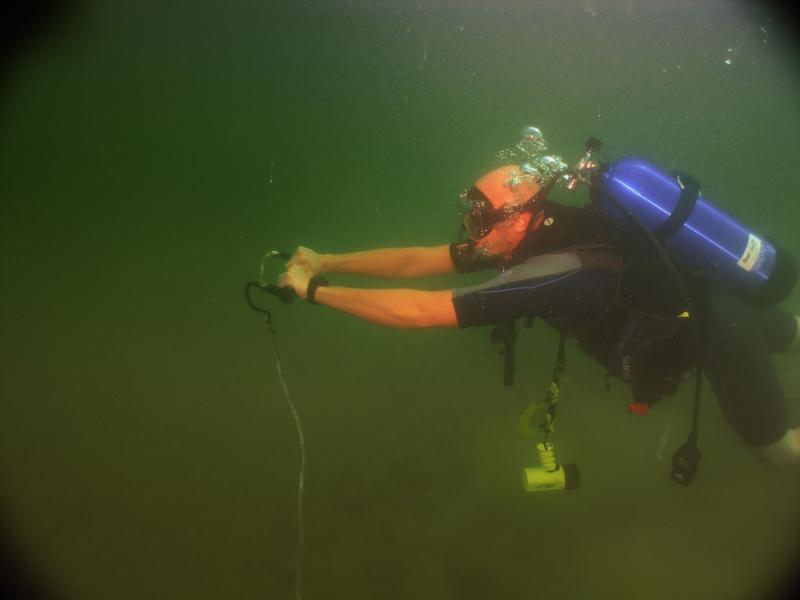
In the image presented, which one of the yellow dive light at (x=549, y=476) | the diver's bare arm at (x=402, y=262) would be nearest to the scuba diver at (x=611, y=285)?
the yellow dive light at (x=549, y=476)

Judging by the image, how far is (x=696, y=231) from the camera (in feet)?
7.54

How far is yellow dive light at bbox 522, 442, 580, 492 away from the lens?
96.3 inches

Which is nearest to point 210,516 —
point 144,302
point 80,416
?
point 80,416

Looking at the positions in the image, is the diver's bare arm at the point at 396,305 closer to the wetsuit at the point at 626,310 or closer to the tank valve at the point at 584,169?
the wetsuit at the point at 626,310

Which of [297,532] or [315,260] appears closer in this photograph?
[315,260]

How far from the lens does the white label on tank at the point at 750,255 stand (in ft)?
7.55

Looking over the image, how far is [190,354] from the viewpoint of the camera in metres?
7.05

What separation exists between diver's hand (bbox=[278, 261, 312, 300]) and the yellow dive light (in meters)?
1.63

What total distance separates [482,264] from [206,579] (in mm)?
3062

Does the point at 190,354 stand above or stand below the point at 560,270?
below

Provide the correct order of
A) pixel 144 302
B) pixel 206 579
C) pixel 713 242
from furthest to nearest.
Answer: pixel 144 302
pixel 206 579
pixel 713 242

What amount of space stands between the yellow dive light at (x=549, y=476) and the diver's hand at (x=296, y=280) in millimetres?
1629

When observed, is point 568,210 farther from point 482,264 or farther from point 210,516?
point 210,516

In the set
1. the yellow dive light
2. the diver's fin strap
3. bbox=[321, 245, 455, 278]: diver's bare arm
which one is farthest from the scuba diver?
bbox=[321, 245, 455, 278]: diver's bare arm
